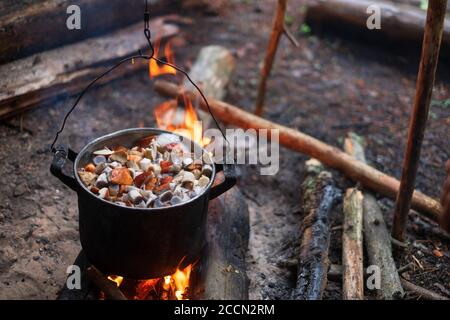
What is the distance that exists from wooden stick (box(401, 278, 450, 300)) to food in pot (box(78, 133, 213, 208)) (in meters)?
1.64

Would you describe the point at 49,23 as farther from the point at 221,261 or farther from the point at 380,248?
the point at 380,248

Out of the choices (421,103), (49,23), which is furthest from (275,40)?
(49,23)

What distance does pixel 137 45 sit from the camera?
5629mm

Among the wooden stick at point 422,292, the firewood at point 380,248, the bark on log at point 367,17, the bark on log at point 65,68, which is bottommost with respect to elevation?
the wooden stick at point 422,292

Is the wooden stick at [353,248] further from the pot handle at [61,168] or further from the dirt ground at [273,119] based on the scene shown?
the pot handle at [61,168]

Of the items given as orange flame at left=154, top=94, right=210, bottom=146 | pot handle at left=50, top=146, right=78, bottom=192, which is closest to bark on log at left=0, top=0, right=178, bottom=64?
orange flame at left=154, top=94, right=210, bottom=146

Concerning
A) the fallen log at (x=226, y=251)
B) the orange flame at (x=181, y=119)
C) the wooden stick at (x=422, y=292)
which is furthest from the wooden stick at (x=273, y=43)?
the wooden stick at (x=422, y=292)

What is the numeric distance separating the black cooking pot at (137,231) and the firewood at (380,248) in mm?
1331

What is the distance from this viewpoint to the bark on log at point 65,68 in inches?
173

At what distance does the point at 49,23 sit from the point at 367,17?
162 inches

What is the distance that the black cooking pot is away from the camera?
254 cm

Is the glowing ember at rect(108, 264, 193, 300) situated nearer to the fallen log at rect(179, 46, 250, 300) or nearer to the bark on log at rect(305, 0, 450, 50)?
the fallen log at rect(179, 46, 250, 300)

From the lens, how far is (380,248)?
3.52 m
